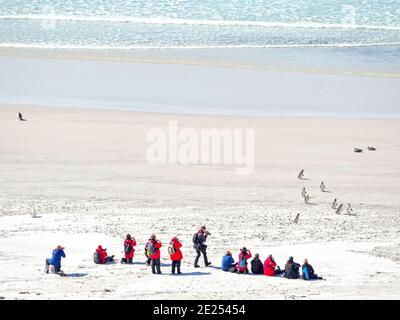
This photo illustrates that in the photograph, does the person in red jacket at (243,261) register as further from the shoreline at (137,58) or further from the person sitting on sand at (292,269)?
the shoreline at (137,58)

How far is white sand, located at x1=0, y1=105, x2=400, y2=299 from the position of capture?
18562mm

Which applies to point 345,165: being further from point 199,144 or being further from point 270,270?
point 270,270

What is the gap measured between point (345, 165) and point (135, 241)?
9651 millimetres

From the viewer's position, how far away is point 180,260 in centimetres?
1933

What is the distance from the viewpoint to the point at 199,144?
99.0 ft

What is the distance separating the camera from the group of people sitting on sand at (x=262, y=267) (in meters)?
19.1

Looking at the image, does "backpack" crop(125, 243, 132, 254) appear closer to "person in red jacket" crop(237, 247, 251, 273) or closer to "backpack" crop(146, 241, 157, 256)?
"backpack" crop(146, 241, 157, 256)

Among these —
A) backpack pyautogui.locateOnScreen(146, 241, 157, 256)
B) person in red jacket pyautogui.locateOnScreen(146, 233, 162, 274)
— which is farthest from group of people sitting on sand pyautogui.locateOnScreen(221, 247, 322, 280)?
backpack pyautogui.locateOnScreen(146, 241, 157, 256)

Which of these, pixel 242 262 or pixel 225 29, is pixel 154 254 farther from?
pixel 225 29

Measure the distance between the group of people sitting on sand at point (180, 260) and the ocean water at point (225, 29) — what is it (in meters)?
22.4

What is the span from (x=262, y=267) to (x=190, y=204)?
545cm

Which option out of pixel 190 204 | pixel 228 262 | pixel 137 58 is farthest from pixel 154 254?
pixel 137 58

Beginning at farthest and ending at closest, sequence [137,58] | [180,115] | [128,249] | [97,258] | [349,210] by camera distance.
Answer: [137,58], [180,115], [349,210], [128,249], [97,258]
